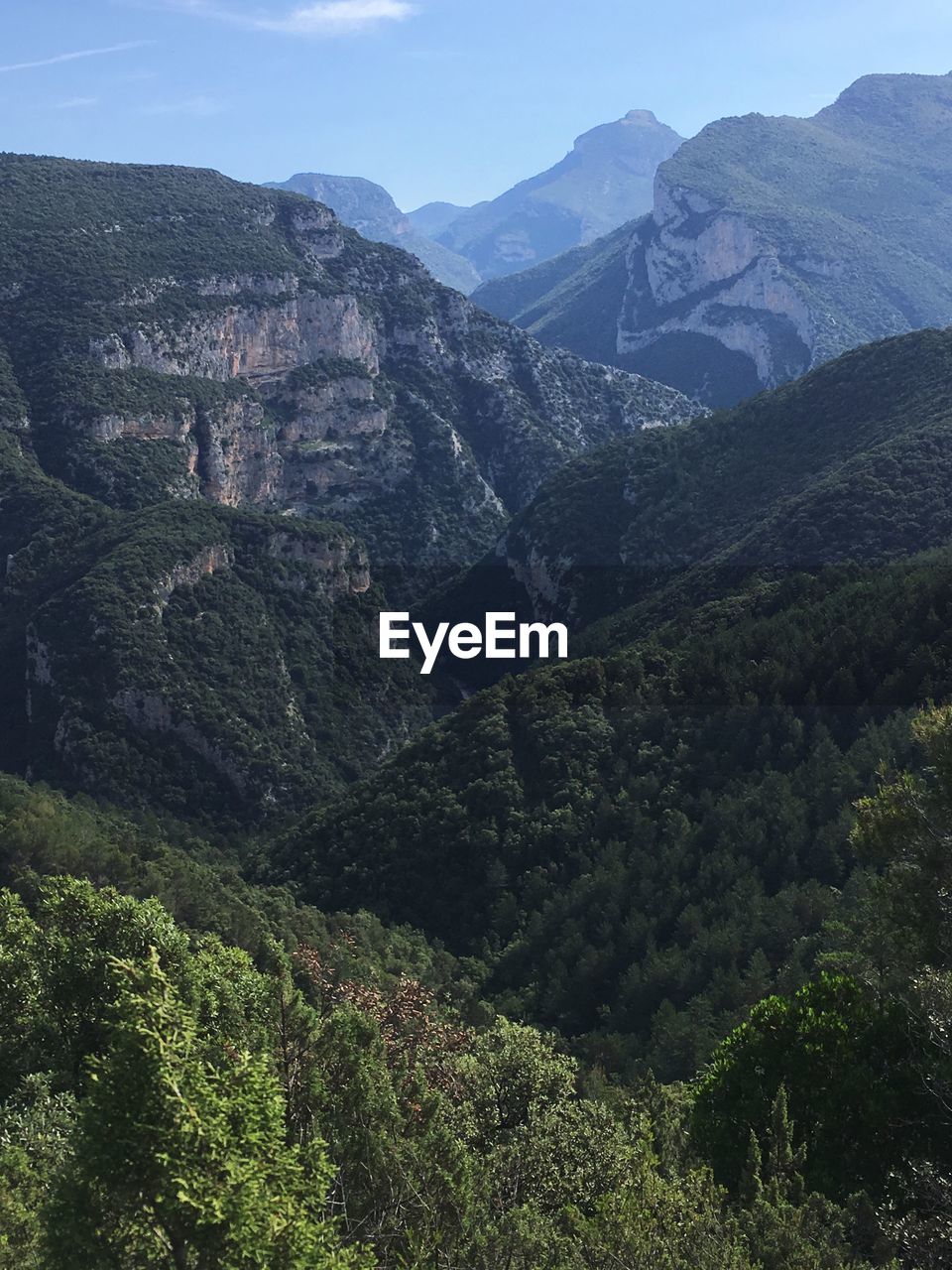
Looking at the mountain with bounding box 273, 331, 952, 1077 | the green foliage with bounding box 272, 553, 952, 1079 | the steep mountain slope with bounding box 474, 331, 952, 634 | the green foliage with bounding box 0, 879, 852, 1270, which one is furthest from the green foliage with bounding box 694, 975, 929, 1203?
the steep mountain slope with bounding box 474, 331, 952, 634

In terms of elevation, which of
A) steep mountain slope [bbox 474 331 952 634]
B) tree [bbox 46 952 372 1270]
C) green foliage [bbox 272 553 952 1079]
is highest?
steep mountain slope [bbox 474 331 952 634]

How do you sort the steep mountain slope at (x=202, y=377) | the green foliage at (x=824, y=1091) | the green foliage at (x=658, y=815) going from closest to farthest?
the green foliage at (x=824, y=1091)
the green foliage at (x=658, y=815)
the steep mountain slope at (x=202, y=377)

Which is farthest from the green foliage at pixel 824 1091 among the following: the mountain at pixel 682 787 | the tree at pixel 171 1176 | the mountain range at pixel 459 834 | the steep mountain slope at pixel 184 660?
the steep mountain slope at pixel 184 660

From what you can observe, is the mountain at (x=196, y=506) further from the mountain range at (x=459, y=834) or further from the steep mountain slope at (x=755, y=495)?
the steep mountain slope at (x=755, y=495)

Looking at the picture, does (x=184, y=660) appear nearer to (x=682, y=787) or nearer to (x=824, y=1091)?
(x=682, y=787)

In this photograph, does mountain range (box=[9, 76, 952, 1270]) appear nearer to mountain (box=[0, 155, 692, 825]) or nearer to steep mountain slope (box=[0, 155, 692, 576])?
mountain (box=[0, 155, 692, 825])

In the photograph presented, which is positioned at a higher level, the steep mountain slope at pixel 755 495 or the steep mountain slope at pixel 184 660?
the steep mountain slope at pixel 755 495

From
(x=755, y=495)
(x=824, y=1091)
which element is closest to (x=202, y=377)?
(x=755, y=495)
